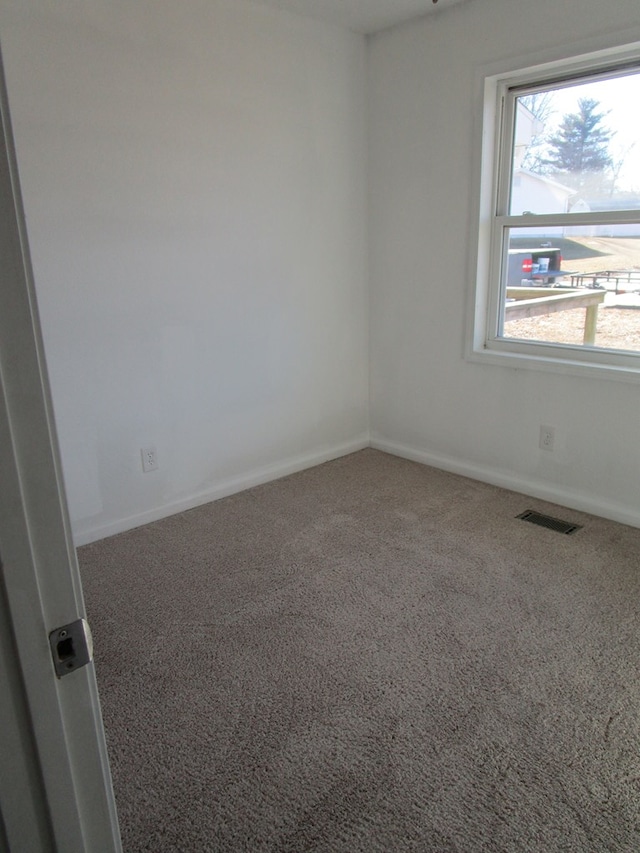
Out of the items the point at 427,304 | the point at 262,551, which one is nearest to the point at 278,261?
the point at 427,304

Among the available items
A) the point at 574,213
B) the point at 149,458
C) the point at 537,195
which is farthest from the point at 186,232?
the point at 574,213

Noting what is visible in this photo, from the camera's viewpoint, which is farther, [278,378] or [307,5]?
[278,378]

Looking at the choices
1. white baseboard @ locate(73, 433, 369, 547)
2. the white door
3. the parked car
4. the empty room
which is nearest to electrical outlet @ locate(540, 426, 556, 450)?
the empty room

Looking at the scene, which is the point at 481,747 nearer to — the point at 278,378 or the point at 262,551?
the point at 262,551

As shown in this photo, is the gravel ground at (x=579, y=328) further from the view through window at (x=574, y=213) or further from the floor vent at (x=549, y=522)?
the floor vent at (x=549, y=522)

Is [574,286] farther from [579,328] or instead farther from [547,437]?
[547,437]

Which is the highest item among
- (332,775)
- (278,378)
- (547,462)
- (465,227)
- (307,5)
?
(307,5)

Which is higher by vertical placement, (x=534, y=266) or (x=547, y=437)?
(x=534, y=266)

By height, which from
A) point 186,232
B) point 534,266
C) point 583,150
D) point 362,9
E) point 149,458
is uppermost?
point 362,9

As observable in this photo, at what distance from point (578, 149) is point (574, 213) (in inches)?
11.7

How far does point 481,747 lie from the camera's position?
1711mm

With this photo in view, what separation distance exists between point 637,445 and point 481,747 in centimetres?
177

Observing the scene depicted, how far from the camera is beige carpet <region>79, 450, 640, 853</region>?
152 cm

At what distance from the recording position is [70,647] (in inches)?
24.3
